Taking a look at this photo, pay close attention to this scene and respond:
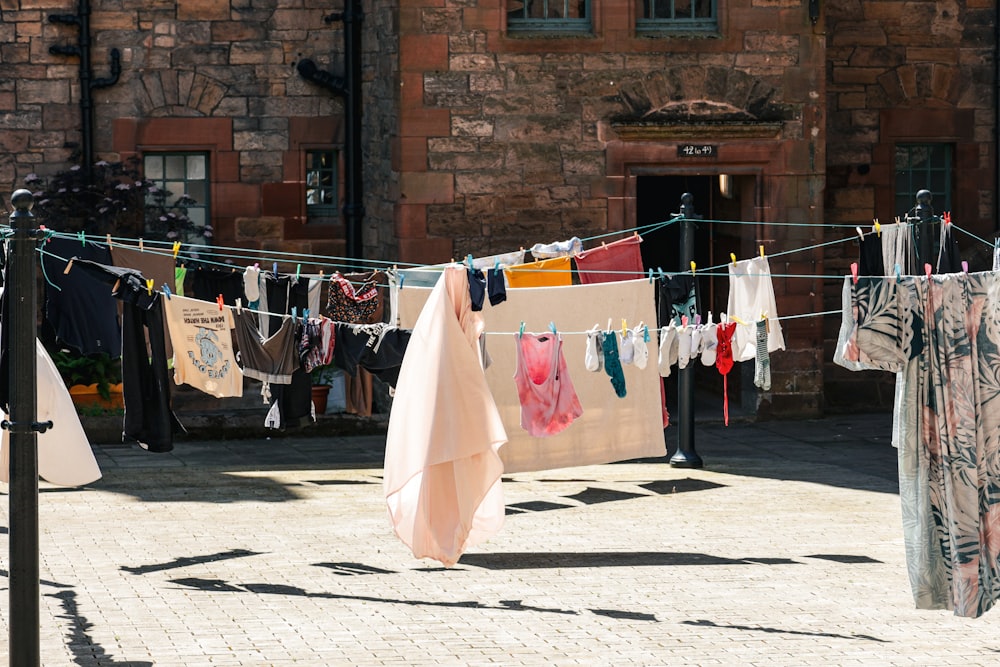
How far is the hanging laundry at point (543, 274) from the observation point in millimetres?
14586

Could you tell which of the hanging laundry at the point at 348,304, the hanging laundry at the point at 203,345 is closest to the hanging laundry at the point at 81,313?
the hanging laundry at the point at 203,345

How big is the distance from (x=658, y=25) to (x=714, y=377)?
441 centimetres

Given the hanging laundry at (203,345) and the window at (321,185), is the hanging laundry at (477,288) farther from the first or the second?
the window at (321,185)

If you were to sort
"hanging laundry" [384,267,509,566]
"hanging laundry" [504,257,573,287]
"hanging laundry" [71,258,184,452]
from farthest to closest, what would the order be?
"hanging laundry" [504,257,573,287] → "hanging laundry" [71,258,184,452] → "hanging laundry" [384,267,509,566]

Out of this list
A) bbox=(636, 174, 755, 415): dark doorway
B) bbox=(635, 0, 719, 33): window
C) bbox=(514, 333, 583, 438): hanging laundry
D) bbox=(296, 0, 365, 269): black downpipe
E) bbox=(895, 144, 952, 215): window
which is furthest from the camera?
bbox=(895, 144, 952, 215): window

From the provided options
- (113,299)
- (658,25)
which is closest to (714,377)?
(658,25)

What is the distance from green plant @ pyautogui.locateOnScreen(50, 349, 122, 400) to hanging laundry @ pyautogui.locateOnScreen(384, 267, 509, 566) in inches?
307

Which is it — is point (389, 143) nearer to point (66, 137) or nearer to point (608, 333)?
point (66, 137)

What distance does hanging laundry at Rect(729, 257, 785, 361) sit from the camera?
45.9ft

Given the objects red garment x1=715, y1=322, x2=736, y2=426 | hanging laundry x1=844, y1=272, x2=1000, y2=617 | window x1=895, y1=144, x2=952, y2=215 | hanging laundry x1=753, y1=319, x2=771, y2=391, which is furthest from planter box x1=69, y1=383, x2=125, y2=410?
hanging laundry x1=844, y1=272, x2=1000, y2=617

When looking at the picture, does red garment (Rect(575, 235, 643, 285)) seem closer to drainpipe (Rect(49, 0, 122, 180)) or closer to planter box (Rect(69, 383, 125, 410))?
planter box (Rect(69, 383, 125, 410))

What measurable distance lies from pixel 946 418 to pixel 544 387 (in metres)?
4.08

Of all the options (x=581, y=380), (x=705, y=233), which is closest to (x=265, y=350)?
(x=581, y=380)

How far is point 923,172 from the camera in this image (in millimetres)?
20156
